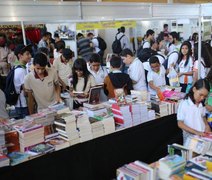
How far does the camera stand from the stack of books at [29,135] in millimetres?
2312

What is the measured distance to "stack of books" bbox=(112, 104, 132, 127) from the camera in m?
2.76

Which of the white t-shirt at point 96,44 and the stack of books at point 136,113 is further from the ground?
the white t-shirt at point 96,44

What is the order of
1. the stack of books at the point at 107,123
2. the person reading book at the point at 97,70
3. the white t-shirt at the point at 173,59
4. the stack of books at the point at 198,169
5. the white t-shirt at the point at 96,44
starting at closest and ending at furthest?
the stack of books at the point at 198,169 → the stack of books at the point at 107,123 → the person reading book at the point at 97,70 → the white t-shirt at the point at 173,59 → the white t-shirt at the point at 96,44

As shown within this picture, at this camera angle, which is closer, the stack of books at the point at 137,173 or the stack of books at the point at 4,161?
the stack of books at the point at 137,173

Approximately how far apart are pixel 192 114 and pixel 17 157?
5.54ft

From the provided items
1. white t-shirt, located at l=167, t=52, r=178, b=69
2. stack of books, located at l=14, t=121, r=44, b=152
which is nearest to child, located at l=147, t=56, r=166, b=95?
white t-shirt, located at l=167, t=52, r=178, b=69

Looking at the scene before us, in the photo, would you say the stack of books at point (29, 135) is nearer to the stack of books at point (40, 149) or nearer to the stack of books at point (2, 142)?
the stack of books at point (40, 149)

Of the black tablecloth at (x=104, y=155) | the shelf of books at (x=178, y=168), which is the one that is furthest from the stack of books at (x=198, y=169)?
the black tablecloth at (x=104, y=155)

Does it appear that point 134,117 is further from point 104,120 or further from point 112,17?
point 112,17

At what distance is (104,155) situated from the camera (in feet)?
8.61

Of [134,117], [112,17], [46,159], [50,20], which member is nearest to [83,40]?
[112,17]

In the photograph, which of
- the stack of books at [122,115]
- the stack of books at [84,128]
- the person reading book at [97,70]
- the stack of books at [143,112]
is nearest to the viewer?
the stack of books at [84,128]

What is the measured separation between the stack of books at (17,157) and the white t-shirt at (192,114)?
1553mm

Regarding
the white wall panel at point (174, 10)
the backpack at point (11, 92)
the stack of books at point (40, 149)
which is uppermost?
the white wall panel at point (174, 10)
